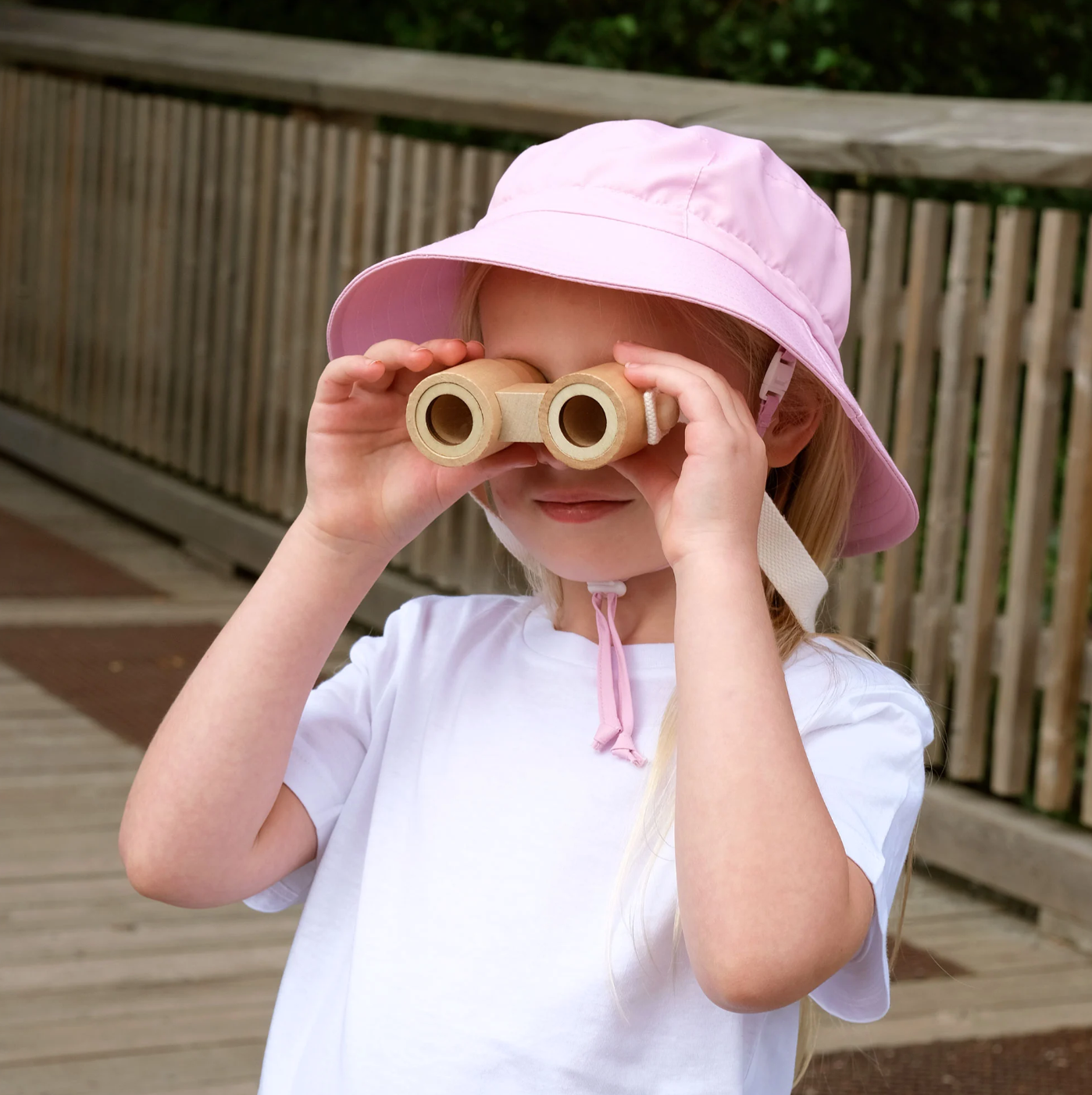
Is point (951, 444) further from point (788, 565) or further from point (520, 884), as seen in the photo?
point (520, 884)

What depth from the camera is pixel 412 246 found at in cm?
491

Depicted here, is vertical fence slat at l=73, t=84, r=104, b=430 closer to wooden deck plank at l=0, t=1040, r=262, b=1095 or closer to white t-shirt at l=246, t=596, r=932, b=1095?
wooden deck plank at l=0, t=1040, r=262, b=1095

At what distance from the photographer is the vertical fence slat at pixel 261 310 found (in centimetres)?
568

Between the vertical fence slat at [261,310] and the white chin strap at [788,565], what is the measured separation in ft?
14.2

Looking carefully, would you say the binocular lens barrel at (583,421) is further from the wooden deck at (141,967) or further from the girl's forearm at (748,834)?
the wooden deck at (141,967)

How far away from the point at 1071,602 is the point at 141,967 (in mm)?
1911

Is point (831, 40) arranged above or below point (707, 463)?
above

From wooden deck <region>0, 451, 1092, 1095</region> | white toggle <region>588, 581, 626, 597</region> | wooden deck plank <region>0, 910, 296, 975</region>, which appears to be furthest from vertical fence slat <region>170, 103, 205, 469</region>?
white toggle <region>588, 581, 626, 597</region>

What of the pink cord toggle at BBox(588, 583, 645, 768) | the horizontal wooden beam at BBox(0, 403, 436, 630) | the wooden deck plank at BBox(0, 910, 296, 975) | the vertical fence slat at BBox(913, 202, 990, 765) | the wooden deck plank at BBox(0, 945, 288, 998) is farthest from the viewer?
the horizontal wooden beam at BBox(0, 403, 436, 630)

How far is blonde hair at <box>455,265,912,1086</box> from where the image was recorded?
5.07 feet

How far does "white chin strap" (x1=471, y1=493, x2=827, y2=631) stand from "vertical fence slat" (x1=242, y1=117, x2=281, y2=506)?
4330mm

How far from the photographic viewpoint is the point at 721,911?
1.35 m

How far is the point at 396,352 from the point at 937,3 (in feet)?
16.5

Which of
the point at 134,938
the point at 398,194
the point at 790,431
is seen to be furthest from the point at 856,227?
the point at 790,431
